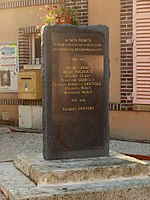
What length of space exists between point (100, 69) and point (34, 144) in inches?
154

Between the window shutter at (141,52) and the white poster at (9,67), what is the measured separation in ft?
12.5

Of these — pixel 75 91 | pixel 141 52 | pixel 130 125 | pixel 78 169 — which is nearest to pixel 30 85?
pixel 130 125

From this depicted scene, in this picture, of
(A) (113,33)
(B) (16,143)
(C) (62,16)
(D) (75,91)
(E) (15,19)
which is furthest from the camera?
(E) (15,19)

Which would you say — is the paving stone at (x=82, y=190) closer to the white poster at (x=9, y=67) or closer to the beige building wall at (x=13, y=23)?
the beige building wall at (x=13, y=23)

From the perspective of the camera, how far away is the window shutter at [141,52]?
10.0 meters

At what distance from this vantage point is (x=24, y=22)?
12461 mm

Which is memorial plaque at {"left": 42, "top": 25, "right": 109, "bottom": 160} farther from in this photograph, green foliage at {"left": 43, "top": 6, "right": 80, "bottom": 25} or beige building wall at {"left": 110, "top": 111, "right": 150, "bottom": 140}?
green foliage at {"left": 43, "top": 6, "right": 80, "bottom": 25}

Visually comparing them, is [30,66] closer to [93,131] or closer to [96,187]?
[93,131]

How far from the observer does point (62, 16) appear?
1101cm

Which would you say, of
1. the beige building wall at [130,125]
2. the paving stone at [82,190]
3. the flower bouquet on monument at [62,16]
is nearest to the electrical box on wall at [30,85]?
the flower bouquet on monument at [62,16]

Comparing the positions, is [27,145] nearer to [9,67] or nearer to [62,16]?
[62,16]

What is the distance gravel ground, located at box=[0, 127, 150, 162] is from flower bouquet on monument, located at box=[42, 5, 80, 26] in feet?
8.89

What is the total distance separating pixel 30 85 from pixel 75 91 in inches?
229

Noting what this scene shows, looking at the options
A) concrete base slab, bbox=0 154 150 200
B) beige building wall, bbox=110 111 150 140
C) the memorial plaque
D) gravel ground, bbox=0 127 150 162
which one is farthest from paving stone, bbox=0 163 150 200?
beige building wall, bbox=110 111 150 140
